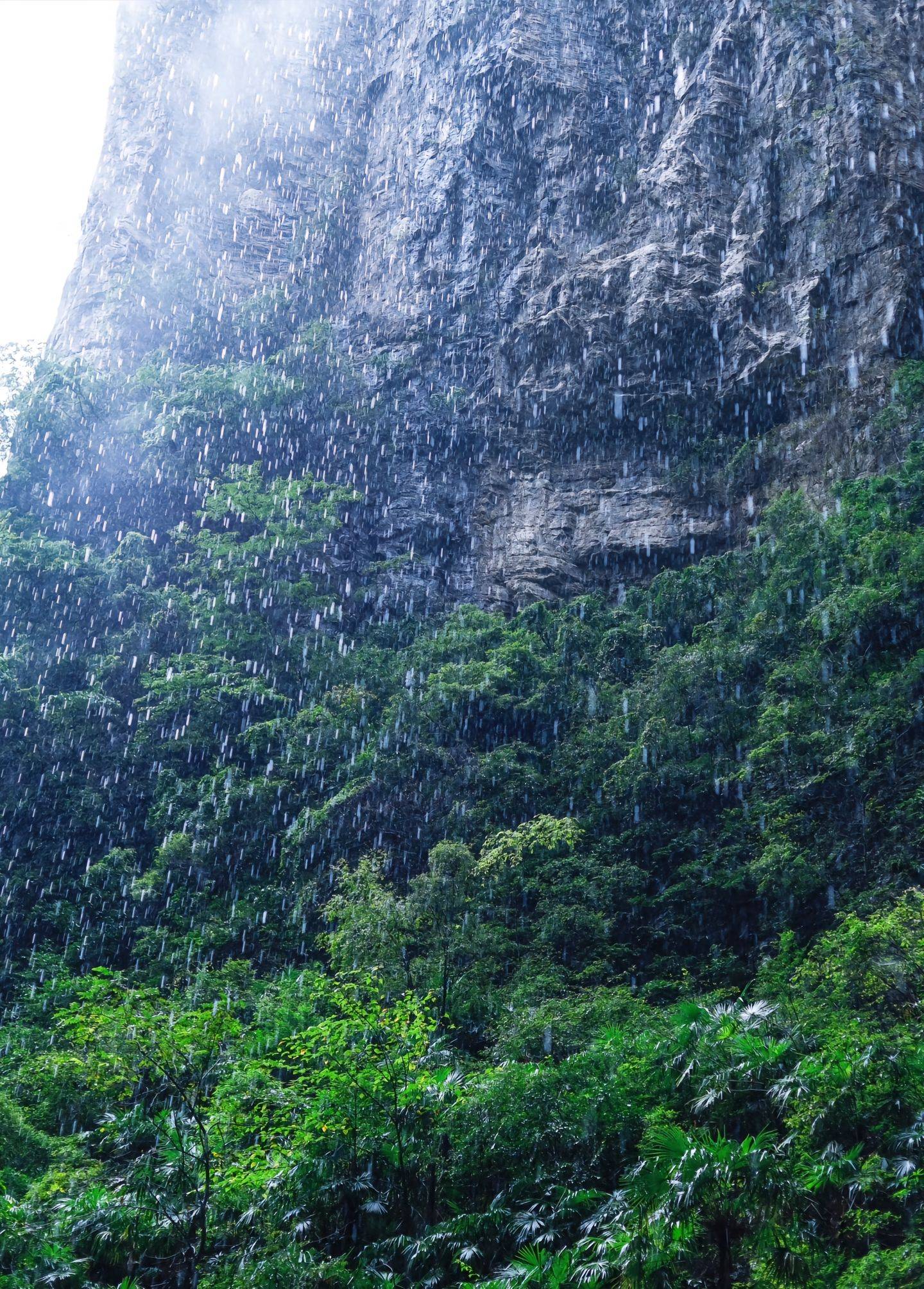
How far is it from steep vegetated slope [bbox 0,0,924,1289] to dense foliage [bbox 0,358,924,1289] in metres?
0.08

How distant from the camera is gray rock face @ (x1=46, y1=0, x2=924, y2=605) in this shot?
25.1 m

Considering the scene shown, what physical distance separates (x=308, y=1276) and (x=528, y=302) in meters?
24.6

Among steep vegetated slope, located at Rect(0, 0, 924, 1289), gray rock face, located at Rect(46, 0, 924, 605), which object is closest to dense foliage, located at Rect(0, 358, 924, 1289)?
steep vegetated slope, located at Rect(0, 0, 924, 1289)

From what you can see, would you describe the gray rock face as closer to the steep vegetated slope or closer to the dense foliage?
the steep vegetated slope

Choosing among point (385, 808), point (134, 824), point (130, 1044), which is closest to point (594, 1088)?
point (130, 1044)

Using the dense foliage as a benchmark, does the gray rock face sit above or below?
above

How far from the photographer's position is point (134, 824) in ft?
75.6

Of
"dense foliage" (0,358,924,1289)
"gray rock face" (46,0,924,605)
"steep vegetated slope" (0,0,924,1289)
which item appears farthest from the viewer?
"gray rock face" (46,0,924,605)

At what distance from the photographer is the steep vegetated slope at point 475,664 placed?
32.1 ft

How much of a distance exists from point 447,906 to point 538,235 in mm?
20787

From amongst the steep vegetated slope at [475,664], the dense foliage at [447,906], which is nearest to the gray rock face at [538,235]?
the steep vegetated slope at [475,664]

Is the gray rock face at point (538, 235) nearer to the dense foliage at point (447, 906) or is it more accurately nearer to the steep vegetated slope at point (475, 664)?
the steep vegetated slope at point (475, 664)

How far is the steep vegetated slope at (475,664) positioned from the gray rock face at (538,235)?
13 cm

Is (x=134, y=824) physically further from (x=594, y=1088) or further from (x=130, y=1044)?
(x=594, y=1088)
